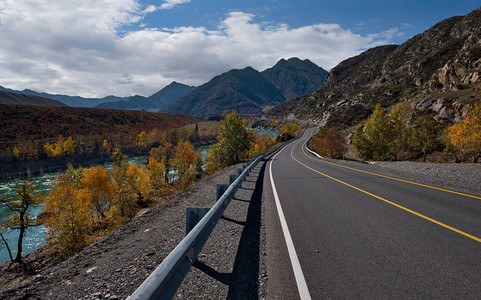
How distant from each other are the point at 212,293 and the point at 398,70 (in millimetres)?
184496

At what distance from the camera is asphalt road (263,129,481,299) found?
8.40ft

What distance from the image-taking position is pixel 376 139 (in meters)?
34.5

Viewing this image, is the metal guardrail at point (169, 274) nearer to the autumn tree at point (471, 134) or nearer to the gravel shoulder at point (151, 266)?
the gravel shoulder at point (151, 266)

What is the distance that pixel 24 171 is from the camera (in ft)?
206

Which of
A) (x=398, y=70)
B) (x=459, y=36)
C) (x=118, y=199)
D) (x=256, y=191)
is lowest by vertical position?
(x=118, y=199)

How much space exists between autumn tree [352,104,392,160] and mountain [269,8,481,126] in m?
16.6

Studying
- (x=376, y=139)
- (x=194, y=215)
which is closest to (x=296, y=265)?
(x=194, y=215)

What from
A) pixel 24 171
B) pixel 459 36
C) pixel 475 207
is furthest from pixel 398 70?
pixel 24 171

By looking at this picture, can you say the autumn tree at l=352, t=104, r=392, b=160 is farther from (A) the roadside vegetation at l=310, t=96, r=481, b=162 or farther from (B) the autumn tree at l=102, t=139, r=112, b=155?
(B) the autumn tree at l=102, t=139, r=112, b=155

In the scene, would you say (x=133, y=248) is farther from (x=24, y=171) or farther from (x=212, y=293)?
(x=24, y=171)

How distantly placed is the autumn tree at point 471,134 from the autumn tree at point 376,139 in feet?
30.8

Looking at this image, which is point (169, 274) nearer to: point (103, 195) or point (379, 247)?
point (379, 247)

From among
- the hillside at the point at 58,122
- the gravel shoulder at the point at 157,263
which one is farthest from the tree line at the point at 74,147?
the gravel shoulder at the point at 157,263

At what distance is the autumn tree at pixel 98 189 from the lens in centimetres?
3312
